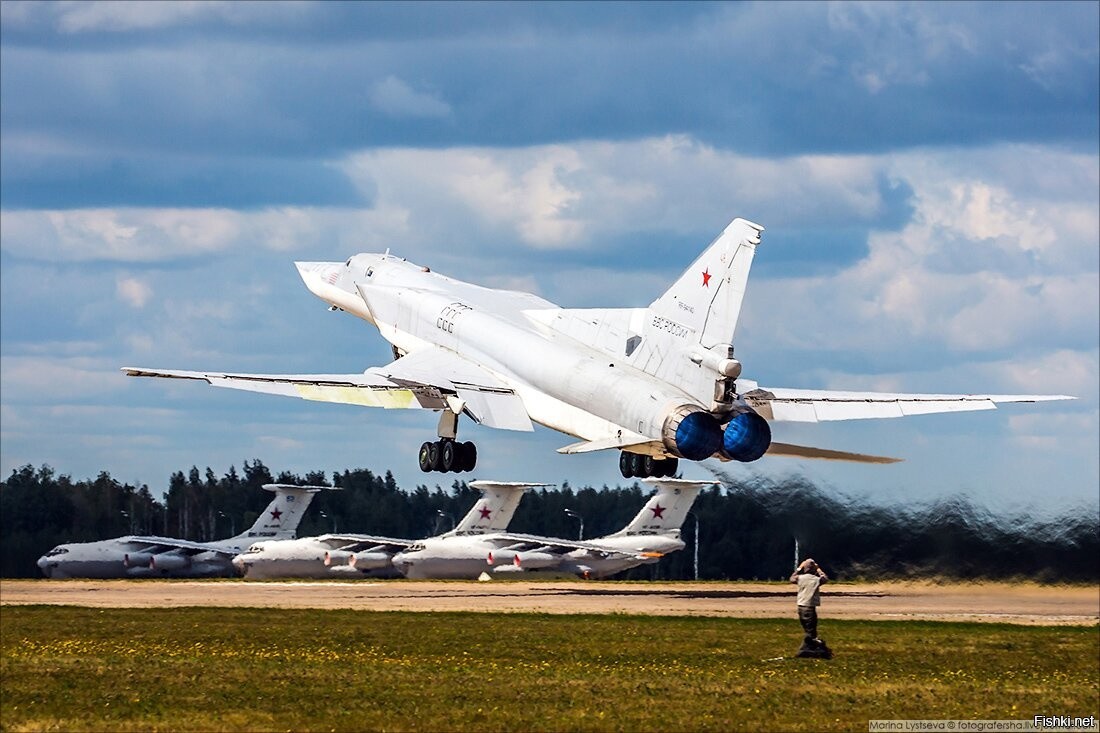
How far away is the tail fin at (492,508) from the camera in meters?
72.6

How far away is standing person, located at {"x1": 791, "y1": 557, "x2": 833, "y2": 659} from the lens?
28.1 metres

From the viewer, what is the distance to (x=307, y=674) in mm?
26156

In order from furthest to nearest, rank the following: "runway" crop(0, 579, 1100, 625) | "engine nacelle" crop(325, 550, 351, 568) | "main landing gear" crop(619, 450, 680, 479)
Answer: "engine nacelle" crop(325, 550, 351, 568), "runway" crop(0, 579, 1100, 625), "main landing gear" crop(619, 450, 680, 479)

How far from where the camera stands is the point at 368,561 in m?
75.1

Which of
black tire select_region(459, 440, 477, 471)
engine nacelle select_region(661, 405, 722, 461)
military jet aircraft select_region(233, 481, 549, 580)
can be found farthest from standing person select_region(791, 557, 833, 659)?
military jet aircraft select_region(233, 481, 549, 580)

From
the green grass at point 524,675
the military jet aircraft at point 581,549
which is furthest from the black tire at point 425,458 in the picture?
the military jet aircraft at point 581,549

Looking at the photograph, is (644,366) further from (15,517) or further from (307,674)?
(15,517)

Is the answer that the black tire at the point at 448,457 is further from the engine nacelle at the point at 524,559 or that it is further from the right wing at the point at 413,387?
Answer: the engine nacelle at the point at 524,559

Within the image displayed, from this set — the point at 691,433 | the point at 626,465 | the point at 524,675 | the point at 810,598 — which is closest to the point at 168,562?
the point at 626,465

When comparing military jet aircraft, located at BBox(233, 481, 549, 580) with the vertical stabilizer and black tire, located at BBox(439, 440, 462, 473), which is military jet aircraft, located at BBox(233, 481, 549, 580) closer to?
black tire, located at BBox(439, 440, 462, 473)

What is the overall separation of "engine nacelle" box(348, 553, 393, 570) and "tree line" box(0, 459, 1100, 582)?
14.8 m

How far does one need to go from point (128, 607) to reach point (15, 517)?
159ft

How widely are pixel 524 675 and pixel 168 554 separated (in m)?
60.1

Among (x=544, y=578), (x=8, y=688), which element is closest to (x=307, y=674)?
(x=8, y=688)
